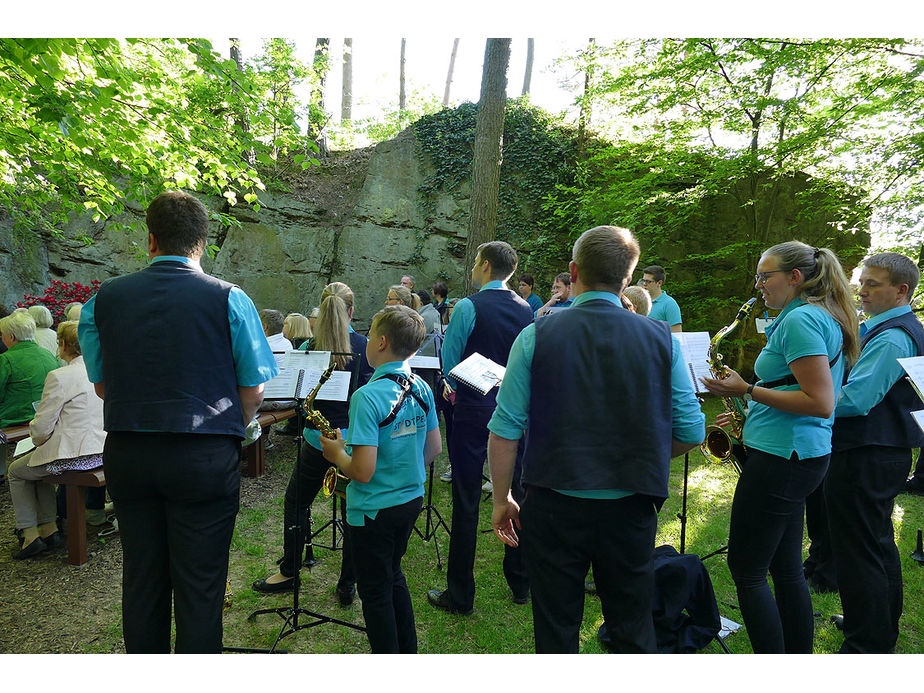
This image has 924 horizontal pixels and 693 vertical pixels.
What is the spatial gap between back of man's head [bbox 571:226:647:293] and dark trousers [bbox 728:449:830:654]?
1207 mm

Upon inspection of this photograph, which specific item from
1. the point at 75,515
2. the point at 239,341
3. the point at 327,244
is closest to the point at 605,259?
the point at 239,341

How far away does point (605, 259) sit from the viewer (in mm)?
1899

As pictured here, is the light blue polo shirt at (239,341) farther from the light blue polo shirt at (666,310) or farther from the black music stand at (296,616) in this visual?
the light blue polo shirt at (666,310)

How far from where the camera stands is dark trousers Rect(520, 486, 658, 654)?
1.83 metres

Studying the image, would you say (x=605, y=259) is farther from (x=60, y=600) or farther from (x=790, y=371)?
(x=60, y=600)

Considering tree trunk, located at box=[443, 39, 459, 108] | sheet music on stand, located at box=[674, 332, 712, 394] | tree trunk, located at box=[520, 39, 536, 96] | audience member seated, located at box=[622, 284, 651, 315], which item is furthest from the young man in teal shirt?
tree trunk, located at box=[443, 39, 459, 108]

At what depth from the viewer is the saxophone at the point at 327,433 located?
2.67 metres

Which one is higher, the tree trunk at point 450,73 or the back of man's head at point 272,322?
the tree trunk at point 450,73

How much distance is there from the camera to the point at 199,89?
284 inches

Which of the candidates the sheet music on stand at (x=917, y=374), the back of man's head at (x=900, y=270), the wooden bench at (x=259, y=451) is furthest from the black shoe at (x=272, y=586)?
the back of man's head at (x=900, y=270)

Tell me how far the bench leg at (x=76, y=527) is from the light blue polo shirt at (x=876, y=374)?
5.00 metres

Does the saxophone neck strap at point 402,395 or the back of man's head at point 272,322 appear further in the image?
the back of man's head at point 272,322

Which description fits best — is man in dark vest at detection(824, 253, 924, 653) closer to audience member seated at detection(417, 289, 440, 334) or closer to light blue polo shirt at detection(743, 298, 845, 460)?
light blue polo shirt at detection(743, 298, 845, 460)
